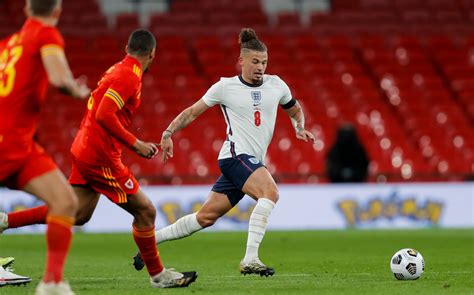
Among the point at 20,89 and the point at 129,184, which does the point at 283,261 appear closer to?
the point at 129,184

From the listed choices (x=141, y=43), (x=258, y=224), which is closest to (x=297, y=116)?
(x=258, y=224)

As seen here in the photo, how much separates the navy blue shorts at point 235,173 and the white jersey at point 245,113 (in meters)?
0.07

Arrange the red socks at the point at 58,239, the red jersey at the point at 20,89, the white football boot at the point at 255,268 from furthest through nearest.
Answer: the white football boot at the point at 255,268, the red jersey at the point at 20,89, the red socks at the point at 58,239

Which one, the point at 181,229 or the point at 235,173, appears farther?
the point at 181,229

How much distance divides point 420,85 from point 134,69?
676 inches

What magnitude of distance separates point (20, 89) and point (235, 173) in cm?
341

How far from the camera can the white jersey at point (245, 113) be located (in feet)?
33.6

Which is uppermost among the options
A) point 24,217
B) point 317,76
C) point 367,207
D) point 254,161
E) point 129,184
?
point 317,76

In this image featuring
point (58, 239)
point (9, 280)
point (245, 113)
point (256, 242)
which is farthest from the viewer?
point (245, 113)

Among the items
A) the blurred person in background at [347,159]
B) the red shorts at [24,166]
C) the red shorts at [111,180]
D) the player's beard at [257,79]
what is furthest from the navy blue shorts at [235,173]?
the blurred person in background at [347,159]

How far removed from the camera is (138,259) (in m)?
9.87

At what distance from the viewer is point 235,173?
1010cm

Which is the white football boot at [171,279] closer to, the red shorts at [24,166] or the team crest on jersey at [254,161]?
the team crest on jersey at [254,161]

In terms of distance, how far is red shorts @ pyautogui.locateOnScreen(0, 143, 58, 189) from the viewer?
7.11m
